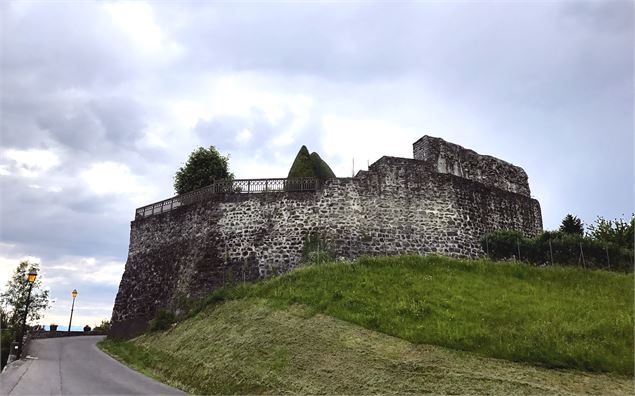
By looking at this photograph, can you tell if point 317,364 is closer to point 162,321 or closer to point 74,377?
point 74,377

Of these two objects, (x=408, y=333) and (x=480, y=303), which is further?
(x=480, y=303)

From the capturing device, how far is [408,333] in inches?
617

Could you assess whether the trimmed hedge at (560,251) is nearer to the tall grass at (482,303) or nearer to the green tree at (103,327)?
the tall grass at (482,303)

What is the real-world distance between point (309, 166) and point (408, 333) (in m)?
14.3

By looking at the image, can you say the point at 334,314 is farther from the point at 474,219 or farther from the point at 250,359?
the point at 474,219

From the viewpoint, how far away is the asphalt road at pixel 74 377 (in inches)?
621

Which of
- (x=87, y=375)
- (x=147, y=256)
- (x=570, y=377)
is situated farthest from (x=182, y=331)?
(x=570, y=377)

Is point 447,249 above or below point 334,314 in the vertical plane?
above

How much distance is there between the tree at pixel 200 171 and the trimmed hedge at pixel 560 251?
697 inches

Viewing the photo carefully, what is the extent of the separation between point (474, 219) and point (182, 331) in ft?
51.9

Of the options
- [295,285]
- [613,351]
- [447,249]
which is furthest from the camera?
[447,249]

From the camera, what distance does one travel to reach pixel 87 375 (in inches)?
727

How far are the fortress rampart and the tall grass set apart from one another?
274 cm

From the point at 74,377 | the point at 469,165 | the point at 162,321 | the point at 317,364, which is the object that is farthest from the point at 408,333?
the point at 469,165
